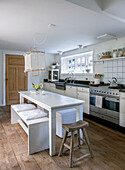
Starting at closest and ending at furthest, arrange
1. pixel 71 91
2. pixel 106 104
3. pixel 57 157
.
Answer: pixel 57 157 → pixel 106 104 → pixel 71 91

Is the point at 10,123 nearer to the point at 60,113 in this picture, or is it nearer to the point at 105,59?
the point at 60,113

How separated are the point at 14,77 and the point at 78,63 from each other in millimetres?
2758

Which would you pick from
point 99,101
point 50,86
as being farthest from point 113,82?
point 50,86

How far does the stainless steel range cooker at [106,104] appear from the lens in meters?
3.10

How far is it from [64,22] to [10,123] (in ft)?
9.04

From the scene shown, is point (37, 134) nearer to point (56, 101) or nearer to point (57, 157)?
point (57, 157)

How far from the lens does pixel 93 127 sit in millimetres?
3277

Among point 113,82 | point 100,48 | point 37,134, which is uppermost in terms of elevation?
point 100,48

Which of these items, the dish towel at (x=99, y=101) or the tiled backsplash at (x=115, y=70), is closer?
the dish towel at (x=99, y=101)

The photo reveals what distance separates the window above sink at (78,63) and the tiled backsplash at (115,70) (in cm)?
63

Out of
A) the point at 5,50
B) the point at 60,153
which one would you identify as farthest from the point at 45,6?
the point at 5,50

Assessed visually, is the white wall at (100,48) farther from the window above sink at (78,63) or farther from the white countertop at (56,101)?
the white countertop at (56,101)

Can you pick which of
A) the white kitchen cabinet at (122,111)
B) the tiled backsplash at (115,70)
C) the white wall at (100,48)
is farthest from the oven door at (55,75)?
the white kitchen cabinet at (122,111)

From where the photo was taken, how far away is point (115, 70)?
12.4 ft
